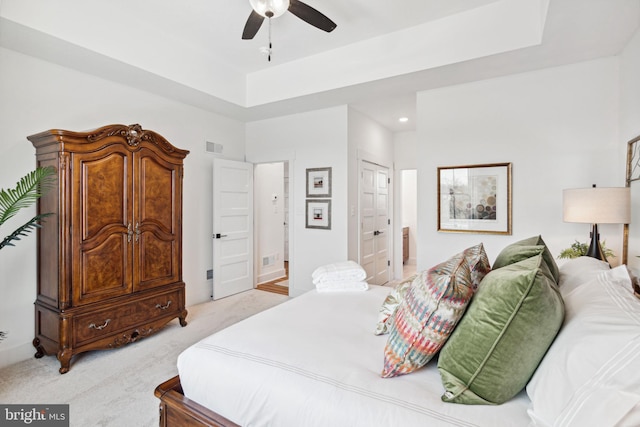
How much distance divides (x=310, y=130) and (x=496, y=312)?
12.5 feet

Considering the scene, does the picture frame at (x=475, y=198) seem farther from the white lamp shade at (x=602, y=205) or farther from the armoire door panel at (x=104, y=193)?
the armoire door panel at (x=104, y=193)

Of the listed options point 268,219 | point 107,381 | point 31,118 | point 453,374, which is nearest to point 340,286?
point 453,374

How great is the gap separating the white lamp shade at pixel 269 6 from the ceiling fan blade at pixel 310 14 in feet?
0.18

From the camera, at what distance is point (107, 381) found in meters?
2.36

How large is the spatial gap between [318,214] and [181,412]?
3.24 m

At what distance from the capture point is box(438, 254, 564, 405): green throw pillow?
3.16 feet

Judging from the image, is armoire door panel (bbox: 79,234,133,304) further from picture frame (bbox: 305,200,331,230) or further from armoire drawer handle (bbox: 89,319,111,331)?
picture frame (bbox: 305,200,331,230)

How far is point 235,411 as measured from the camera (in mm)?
1227

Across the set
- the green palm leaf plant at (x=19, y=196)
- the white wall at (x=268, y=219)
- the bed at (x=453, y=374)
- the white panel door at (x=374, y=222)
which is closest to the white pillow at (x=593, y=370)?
the bed at (x=453, y=374)

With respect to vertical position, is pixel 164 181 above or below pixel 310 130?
below

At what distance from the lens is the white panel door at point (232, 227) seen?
4.35m

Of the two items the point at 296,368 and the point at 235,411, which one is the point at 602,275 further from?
the point at 235,411

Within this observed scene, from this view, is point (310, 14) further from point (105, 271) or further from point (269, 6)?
point (105, 271)

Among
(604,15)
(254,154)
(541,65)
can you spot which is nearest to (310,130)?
(254,154)
